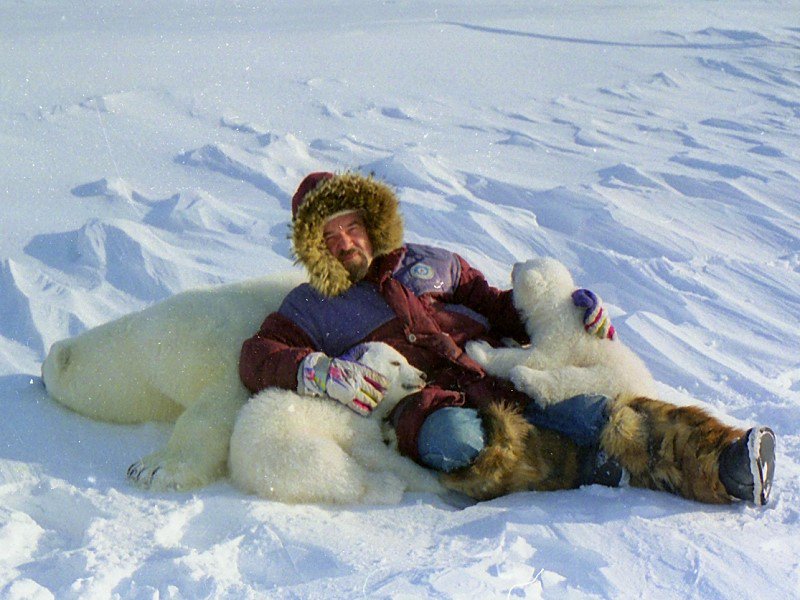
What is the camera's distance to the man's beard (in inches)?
110

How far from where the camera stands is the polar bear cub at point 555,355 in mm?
2508

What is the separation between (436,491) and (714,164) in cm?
425

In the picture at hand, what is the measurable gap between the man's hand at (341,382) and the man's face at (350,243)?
395 millimetres

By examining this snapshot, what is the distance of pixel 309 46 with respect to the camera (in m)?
9.55

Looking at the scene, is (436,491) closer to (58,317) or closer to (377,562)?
(377,562)

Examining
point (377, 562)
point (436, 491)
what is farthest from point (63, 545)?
point (436, 491)

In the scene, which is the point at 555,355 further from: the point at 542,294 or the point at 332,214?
the point at 332,214

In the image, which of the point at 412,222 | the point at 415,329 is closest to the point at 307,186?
the point at 415,329

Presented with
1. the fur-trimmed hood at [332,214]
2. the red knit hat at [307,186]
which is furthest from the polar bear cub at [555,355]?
the red knit hat at [307,186]

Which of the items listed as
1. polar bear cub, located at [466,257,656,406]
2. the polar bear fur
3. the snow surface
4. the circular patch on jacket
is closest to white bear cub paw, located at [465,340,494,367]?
polar bear cub, located at [466,257,656,406]

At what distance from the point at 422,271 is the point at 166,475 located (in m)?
1.05

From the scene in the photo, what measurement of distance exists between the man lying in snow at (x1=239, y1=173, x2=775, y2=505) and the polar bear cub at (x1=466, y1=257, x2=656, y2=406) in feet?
0.15

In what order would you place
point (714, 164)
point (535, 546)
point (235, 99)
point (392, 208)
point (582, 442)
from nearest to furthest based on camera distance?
point (535, 546) → point (582, 442) → point (392, 208) → point (714, 164) → point (235, 99)

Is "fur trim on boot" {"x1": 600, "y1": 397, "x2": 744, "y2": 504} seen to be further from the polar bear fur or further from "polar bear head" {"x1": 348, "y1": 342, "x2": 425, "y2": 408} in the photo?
the polar bear fur
